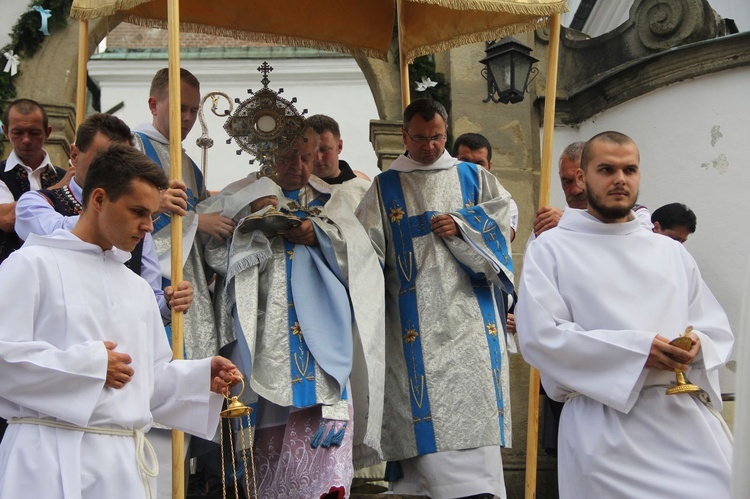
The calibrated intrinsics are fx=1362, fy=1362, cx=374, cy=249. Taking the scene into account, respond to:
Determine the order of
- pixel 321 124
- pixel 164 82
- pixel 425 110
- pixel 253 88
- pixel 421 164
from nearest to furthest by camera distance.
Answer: pixel 164 82 → pixel 425 110 → pixel 421 164 → pixel 321 124 → pixel 253 88

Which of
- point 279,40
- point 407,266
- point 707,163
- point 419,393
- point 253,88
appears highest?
point 253,88

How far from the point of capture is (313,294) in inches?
297

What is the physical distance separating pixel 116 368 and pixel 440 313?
3023mm

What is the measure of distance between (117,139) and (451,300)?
7.32ft

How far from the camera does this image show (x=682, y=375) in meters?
5.63

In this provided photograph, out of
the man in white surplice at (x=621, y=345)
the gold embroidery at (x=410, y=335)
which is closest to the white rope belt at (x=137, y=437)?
the man in white surplice at (x=621, y=345)

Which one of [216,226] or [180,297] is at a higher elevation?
[216,226]

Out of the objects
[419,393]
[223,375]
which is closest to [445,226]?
[419,393]

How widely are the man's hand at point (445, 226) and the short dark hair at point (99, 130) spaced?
1.98 metres

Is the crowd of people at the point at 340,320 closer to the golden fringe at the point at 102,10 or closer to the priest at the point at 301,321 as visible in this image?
the priest at the point at 301,321

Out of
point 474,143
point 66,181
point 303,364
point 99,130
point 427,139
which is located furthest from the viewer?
point 474,143

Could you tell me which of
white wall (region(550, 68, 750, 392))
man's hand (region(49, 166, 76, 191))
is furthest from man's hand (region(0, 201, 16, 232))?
white wall (region(550, 68, 750, 392))

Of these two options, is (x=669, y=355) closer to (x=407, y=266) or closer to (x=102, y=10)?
(x=407, y=266)

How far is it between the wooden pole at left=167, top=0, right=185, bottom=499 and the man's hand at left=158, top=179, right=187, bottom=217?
51 millimetres
